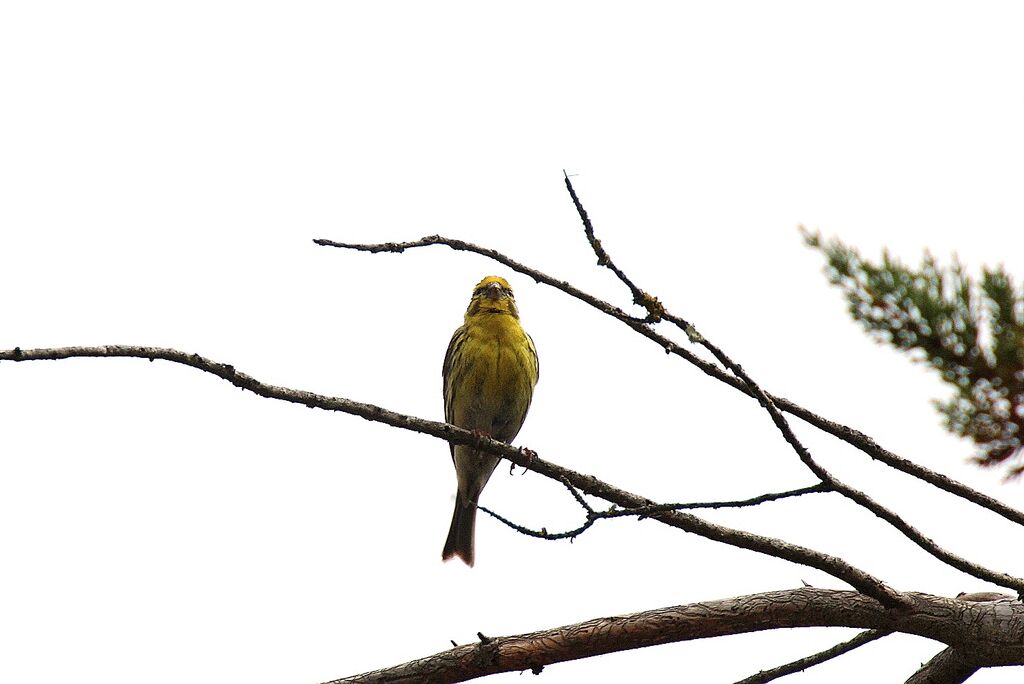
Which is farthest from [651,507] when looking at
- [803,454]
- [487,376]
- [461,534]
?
[461,534]

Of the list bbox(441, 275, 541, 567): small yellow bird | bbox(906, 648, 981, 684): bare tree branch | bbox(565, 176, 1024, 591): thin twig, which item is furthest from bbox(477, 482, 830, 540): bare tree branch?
bbox(441, 275, 541, 567): small yellow bird

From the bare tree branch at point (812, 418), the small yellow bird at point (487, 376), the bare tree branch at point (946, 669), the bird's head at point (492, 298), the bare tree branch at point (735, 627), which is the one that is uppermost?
the bird's head at point (492, 298)

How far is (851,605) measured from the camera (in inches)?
156

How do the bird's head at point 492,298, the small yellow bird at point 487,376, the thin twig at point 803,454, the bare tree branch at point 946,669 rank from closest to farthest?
1. the thin twig at point 803,454
2. the bare tree branch at point 946,669
3. the small yellow bird at point 487,376
4. the bird's head at point 492,298

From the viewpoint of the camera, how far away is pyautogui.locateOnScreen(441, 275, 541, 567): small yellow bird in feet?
27.2

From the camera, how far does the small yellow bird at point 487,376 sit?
830 cm

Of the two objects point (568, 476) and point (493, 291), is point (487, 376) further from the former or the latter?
point (568, 476)

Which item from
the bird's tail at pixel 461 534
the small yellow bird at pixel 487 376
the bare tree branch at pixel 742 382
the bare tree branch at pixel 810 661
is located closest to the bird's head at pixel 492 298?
the small yellow bird at pixel 487 376

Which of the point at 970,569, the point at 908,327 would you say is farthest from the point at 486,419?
the point at 908,327

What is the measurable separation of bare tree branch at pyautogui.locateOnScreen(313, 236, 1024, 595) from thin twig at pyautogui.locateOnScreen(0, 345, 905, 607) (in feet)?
0.72

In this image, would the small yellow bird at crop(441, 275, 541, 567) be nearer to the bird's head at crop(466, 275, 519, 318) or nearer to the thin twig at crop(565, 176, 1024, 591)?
the bird's head at crop(466, 275, 519, 318)

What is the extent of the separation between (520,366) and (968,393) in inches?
231

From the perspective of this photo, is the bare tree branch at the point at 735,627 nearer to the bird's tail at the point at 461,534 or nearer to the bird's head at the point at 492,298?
the bird's head at the point at 492,298

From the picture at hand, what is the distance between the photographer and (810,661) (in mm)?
4250
